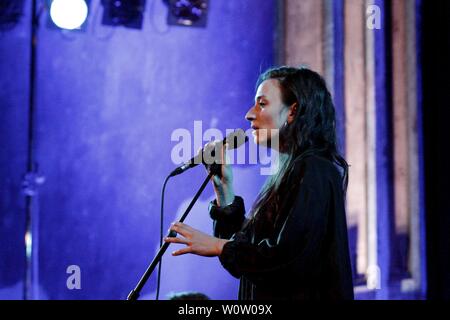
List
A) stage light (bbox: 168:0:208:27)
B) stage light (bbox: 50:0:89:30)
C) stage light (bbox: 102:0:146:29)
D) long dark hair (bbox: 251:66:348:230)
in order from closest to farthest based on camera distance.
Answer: long dark hair (bbox: 251:66:348:230) < stage light (bbox: 50:0:89:30) < stage light (bbox: 102:0:146:29) < stage light (bbox: 168:0:208:27)

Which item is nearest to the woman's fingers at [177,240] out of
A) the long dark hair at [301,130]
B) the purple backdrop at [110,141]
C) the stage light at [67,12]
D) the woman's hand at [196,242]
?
the woman's hand at [196,242]

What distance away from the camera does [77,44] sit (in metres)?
3.44

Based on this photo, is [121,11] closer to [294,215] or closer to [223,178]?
[223,178]

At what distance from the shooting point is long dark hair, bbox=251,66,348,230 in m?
1.64

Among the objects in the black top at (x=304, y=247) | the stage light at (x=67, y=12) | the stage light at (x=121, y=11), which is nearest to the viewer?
the black top at (x=304, y=247)

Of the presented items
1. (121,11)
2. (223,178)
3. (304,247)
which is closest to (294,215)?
(304,247)

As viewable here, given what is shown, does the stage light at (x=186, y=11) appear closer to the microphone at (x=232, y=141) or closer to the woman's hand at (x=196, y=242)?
the microphone at (x=232, y=141)

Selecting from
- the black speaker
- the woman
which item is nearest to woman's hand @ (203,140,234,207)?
the woman

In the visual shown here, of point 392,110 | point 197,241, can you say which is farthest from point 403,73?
point 197,241

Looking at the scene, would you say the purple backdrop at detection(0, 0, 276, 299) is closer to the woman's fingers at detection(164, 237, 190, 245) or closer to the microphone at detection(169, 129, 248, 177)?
the microphone at detection(169, 129, 248, 177)

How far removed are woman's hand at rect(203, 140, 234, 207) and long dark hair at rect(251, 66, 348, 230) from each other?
15 cm

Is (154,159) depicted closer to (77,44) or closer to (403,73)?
(77,44)

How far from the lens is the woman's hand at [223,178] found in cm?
175

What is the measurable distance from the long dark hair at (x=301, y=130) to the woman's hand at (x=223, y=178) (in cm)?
15
